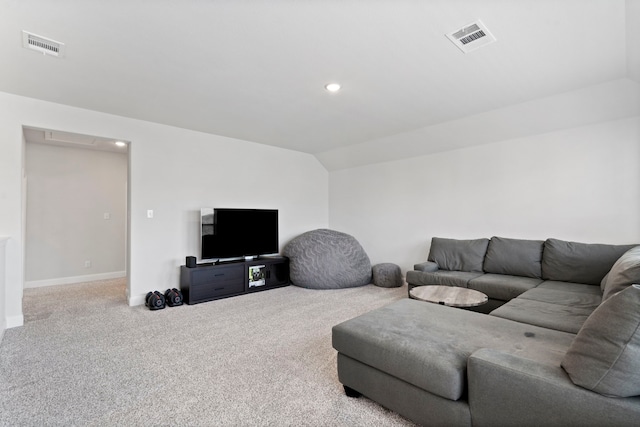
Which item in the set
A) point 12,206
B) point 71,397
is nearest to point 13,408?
point 71,397

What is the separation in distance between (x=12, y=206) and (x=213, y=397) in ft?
10.4

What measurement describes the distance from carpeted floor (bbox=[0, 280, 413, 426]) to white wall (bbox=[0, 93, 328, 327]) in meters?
0.66

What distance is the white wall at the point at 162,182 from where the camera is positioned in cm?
331

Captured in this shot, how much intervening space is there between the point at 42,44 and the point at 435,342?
346 centimetres

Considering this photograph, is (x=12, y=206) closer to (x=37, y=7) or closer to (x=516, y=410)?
(x=37, y=7)

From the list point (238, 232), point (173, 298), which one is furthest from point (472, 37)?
point (173, 298)

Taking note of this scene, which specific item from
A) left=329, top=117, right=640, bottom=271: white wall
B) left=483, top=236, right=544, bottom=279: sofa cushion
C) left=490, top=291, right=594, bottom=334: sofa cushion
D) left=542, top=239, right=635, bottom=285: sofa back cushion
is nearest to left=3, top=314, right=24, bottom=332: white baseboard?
left=490, top=291, right=594, bottom=334: sofa cushion

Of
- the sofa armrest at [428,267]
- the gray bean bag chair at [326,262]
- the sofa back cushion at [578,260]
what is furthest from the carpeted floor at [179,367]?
the sofa back cushion at [578,260]

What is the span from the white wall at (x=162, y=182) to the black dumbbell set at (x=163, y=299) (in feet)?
0.95

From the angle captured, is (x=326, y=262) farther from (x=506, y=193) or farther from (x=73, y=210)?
(x=73, y=210)

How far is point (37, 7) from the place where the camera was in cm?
195

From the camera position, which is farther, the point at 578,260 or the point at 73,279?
the point at 73,279

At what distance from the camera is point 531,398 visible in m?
1.29

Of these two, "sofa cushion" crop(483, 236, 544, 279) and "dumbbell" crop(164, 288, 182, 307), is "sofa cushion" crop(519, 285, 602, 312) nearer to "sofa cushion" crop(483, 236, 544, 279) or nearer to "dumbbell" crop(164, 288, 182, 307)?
"sofa cushion" crop(483, 236, 544, 279)
